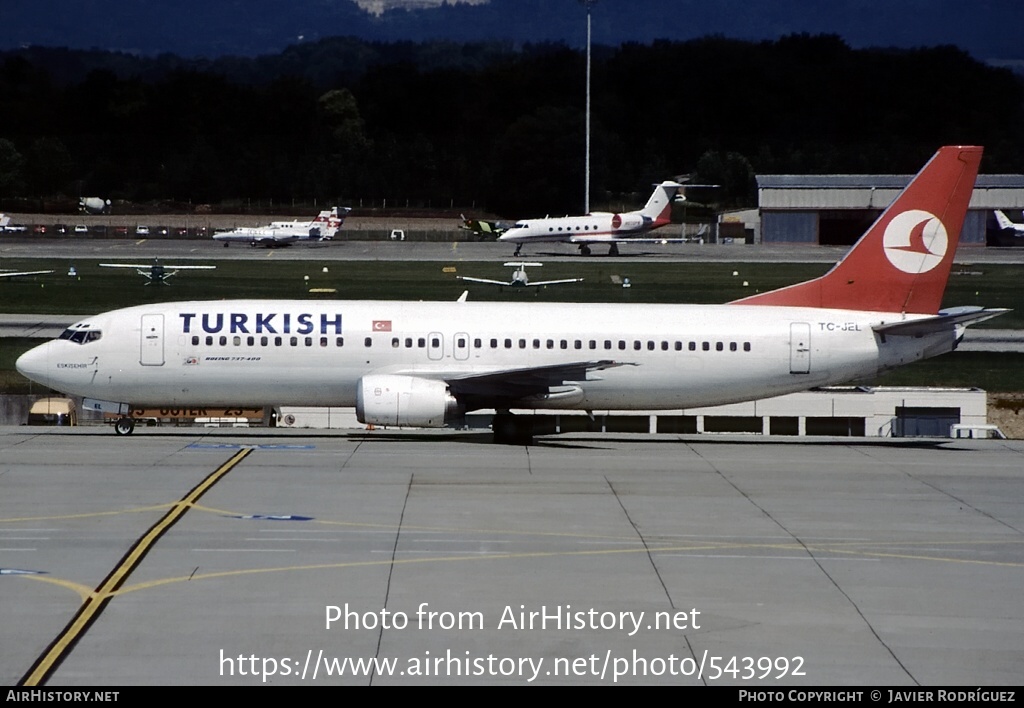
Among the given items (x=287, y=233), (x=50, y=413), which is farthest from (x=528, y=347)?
(x=287, y=233)

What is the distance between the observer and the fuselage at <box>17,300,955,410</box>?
127 ft

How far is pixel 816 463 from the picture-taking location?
3653 cm

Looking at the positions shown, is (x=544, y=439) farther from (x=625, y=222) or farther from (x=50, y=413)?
(x=625, y=222)

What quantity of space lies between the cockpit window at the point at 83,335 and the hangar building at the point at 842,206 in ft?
348

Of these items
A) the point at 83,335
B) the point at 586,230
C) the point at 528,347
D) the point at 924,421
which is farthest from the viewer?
the point at 586,230

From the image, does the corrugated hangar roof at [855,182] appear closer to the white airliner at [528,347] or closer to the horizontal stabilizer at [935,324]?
the white airliner at [528,347]

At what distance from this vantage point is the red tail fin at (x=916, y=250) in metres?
40.7

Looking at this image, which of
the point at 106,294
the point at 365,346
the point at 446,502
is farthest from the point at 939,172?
the point at 106,294

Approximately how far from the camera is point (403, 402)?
123 feet

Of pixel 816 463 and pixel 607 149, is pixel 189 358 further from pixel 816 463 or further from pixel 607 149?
pixel 607 149

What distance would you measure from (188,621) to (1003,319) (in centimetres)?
6784

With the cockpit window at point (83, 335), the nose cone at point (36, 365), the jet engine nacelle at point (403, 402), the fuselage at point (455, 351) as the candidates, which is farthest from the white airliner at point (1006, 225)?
the nose cone at point (36, 365)

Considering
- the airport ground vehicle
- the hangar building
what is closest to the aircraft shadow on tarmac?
the airport ground vehicle

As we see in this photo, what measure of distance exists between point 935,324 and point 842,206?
3946 inches
